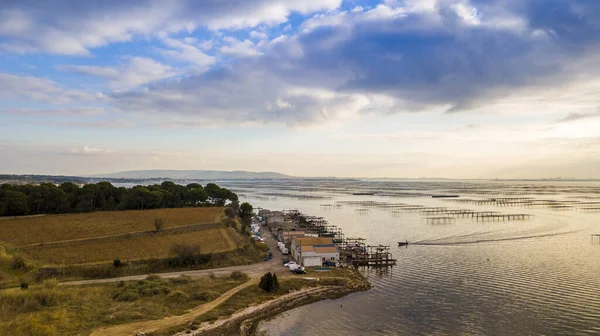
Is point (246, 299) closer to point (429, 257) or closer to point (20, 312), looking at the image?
point (20, 312)

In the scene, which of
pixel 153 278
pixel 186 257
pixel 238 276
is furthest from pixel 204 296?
pixel 186 257

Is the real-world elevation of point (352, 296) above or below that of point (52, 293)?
below

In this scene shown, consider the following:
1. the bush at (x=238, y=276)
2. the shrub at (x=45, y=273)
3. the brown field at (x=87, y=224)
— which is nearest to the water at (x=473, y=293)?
the bush at (x=238, y=276)

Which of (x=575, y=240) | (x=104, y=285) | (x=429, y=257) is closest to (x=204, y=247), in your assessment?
(x=104, y=285)

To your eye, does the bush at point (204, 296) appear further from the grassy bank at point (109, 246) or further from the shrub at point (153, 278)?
the grassy bank at point (109, 246)

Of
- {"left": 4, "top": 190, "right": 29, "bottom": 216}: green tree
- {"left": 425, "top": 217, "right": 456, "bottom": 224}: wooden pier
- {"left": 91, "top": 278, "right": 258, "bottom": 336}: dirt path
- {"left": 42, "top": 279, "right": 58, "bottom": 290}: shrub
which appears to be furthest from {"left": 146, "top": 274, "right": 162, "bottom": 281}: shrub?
{"left": 425, "top": 217, "right": 456, "bottom": 224}: wooden pier

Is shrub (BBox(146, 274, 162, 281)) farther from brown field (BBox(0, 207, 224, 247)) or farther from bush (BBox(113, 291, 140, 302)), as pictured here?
brown field (BBox(0, 207, 224, 247))
